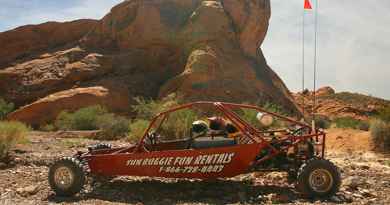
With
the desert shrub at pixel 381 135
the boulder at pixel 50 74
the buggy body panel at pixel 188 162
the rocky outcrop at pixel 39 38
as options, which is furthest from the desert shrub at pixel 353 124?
the buggy body panel at pixel 188 162

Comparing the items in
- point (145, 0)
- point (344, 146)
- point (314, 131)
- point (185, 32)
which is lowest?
point (344, 146)

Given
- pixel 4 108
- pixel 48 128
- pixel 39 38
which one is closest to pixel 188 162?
pixel 48 128

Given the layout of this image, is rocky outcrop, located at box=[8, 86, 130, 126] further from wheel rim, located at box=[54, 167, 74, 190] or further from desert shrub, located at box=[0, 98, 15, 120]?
wheel rim, located at box=[54, 167, 74, 190]

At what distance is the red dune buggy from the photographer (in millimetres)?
7648

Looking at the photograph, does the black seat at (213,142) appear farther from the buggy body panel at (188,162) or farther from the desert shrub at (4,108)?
the desert shrub at (4,108)

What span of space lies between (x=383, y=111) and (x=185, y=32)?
1514cm

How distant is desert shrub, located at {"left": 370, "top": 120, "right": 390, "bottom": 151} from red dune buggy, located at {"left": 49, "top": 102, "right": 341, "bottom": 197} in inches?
338

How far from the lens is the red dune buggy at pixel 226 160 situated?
25.1 feet

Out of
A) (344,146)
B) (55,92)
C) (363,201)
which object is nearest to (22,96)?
(55,92)

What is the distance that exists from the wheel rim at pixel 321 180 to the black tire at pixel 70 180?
3.53 m

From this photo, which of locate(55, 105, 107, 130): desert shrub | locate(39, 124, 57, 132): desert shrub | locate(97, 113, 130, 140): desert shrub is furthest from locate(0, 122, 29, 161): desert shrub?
locate(39, 124, 57, 132): desert shrub

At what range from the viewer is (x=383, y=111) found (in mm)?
18906

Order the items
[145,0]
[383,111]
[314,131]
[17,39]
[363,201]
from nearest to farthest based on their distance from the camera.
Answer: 1. [363,201]
2. [314,131]
3. [383,111]
4. [145,0]
5. [17,39]

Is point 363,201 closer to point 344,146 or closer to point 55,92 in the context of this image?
point 344,146
